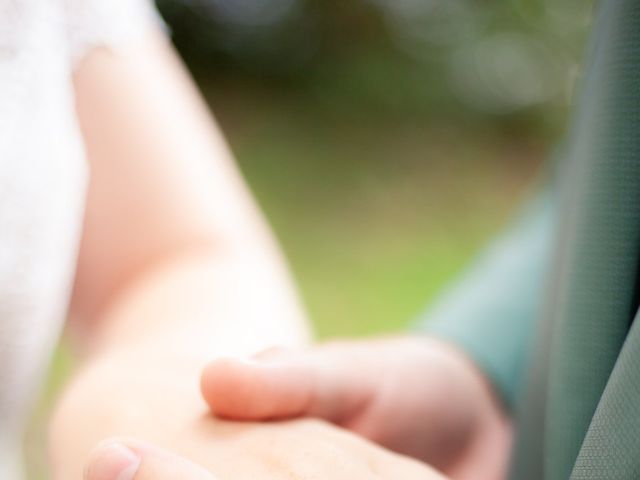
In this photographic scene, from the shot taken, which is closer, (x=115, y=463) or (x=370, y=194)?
(x=115, y=463)

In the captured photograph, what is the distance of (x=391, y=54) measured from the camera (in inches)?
93.8

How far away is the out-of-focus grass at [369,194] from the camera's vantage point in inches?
65.1

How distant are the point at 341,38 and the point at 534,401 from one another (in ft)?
7.02

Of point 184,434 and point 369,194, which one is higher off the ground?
point 184,434

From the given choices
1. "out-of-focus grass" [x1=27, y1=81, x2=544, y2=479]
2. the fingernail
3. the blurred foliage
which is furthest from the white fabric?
the blurred foliage

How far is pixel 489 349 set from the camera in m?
0.51

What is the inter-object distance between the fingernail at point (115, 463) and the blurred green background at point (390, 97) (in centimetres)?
172

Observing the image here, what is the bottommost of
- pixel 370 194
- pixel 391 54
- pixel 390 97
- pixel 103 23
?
pixel 370 194

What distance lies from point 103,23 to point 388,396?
0.91 ft

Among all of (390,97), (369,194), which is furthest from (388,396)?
(390,97)

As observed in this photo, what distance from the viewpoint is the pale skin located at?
1.07 feet

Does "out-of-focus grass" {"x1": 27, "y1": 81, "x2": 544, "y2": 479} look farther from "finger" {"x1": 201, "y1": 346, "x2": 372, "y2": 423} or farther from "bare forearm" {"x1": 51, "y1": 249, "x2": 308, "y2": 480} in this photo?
"finger" {"x1": 201, "y1": 346, "x2": 372, "y2": 423}

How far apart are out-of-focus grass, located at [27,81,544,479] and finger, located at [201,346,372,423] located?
105 centimetres

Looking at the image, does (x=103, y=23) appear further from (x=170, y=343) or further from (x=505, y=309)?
(x=505, y=309)
